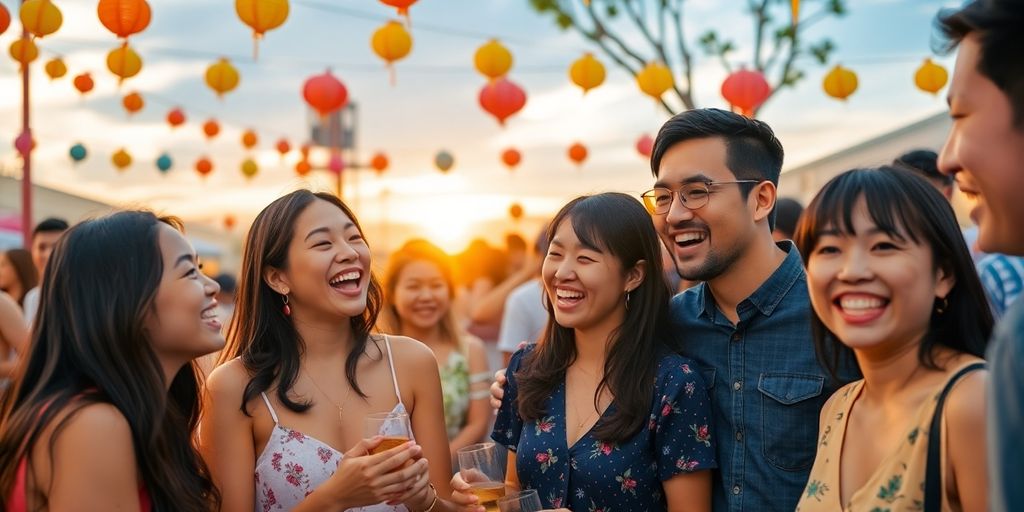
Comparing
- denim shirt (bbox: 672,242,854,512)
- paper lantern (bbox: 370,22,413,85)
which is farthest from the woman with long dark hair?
paper lantern (bbox: 370,22,413,85)

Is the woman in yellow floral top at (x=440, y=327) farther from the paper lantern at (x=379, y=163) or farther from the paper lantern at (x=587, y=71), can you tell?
the paper lantern at (x=379, y=163)

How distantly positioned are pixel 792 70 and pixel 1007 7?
11871 millimetres

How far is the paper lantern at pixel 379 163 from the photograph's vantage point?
17281 mm

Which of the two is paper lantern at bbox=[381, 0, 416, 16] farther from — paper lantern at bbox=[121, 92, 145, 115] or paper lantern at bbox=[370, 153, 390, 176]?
paper lantern at bbox=[370, 153, 390, 176]

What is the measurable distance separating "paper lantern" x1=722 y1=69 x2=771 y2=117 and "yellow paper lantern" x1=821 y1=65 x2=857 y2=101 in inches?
26.7

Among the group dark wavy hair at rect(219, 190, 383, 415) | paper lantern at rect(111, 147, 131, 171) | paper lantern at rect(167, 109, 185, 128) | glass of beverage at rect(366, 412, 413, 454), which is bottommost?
glass of beverage at rect(366, 412, 413, 454)

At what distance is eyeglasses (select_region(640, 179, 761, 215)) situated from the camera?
127 inches

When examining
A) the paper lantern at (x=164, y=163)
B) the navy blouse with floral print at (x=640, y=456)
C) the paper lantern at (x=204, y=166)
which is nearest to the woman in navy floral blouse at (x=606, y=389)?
the navy blouse with floral print at (x=640, y=456)

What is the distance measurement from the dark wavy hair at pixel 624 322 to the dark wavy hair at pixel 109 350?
3.82ft

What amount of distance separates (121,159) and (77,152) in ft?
1.94

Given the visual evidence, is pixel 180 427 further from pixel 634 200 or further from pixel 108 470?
pixel 634 200

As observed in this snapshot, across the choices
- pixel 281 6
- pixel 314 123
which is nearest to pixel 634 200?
pixel 281 6

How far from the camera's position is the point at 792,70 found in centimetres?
1291

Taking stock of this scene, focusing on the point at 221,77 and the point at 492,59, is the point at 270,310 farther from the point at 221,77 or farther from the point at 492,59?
the point at 221,77
